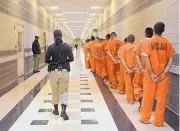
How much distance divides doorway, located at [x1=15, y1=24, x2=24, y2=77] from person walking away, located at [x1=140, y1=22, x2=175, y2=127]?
20.1ft

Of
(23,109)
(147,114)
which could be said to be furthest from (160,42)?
(23,109)

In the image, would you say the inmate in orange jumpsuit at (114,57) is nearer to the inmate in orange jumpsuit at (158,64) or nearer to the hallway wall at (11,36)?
the hallway wall at (11,36)

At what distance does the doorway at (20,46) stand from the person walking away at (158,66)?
6123 mm

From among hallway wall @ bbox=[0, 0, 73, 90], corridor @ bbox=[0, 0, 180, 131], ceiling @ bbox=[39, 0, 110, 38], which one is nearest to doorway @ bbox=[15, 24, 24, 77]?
hallway wall @ bbox=[0, 0, 73, 90]

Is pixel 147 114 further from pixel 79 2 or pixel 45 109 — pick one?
pixel 79 2

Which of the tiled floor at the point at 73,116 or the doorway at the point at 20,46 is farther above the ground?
the doorway at the point at 20,46

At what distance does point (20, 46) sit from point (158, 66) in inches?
266

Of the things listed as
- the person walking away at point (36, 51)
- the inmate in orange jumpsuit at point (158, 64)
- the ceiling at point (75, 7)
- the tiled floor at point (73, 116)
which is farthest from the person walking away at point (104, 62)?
the ceiling at point (75, 7)

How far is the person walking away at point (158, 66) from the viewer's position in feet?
12.6

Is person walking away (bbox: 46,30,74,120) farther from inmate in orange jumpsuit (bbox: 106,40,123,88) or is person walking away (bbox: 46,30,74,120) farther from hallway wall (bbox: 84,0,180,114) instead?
inmate in orange jumpsuit (bbox: 106,40,123,88)

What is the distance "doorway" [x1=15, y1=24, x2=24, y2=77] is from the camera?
9234 mm

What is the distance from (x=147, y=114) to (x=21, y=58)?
665cm

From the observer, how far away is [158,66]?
3887 millimetres

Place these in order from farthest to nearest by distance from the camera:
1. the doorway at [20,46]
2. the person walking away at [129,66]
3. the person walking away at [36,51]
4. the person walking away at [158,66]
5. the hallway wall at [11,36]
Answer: the person walking away at [36,51]
the doorway at [20,46]
the hallway wall at [11,36]
the person walking away at [129,66]
the person walking away at [158,66]
